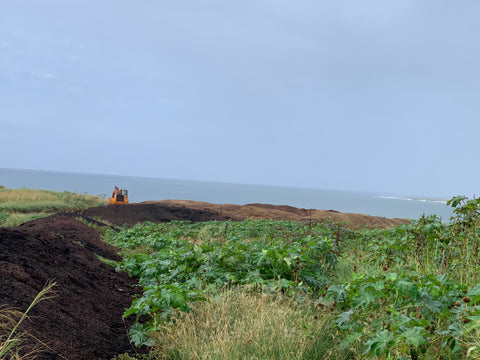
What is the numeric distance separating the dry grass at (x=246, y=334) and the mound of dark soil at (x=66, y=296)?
62cm

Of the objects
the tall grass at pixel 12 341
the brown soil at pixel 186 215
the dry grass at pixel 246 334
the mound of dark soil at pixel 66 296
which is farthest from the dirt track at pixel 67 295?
the brown soil at pixel 186 215

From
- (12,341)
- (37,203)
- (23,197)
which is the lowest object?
(37,203)

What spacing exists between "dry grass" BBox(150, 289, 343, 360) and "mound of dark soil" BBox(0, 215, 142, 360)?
2.02ft

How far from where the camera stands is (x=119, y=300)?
5242 mm

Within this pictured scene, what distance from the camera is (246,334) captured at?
3383 mm

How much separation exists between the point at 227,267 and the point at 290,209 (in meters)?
21.8

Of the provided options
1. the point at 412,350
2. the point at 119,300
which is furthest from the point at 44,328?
the point at 412,350

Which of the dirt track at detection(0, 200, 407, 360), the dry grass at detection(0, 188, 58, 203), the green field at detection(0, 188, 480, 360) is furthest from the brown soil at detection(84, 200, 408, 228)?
the green field at detection(0, 188, 480, 360)

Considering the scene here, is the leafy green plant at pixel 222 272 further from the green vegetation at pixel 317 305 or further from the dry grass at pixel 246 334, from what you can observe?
the dry grass at pixel 246 334

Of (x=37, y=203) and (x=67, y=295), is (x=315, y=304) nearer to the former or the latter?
(x=67, y=295)

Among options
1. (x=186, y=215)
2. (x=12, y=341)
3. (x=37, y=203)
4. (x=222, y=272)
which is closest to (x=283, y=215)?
(x=186, y=215)

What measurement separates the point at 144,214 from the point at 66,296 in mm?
14555

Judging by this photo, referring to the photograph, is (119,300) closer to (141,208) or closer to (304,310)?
(304,310)

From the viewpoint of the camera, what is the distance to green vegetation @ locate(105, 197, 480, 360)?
9.91 ft
